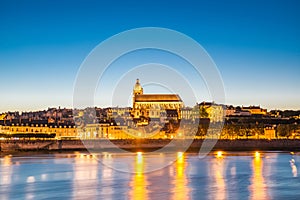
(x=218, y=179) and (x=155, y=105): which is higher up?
(x=155, y=105)

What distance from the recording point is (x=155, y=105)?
107m

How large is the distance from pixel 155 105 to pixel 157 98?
2.92 metres

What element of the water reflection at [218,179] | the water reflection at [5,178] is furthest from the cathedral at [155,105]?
the water reflection at [5,178]

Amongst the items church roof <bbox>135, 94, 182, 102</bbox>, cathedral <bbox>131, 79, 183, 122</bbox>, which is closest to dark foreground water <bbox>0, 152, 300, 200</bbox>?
cathedral <bbox>131, 79, 183, 122</bbox>

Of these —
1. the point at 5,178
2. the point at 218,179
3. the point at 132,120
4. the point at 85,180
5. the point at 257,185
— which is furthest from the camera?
the point at 132,120

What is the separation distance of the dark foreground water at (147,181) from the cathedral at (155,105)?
6457 cm

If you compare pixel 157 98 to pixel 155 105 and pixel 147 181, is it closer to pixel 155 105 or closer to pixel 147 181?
pixel 155 105

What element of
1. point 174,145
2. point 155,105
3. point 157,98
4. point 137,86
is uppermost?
point 137,86

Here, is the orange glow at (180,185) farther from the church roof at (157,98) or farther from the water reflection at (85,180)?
the church roof at (157,98)

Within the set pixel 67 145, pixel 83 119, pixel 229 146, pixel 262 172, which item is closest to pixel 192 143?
pixel 229 146

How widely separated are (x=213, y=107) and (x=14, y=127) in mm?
34552

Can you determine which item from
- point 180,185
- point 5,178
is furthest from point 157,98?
point 180,185

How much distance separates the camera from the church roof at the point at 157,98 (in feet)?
355

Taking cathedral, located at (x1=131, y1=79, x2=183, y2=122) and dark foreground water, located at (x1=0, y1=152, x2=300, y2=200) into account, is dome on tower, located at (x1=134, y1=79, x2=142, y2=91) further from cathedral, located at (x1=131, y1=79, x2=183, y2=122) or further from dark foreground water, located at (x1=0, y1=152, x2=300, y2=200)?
dark foreground water, located at (x1=0, y1=152, x2=300, y2=200)
